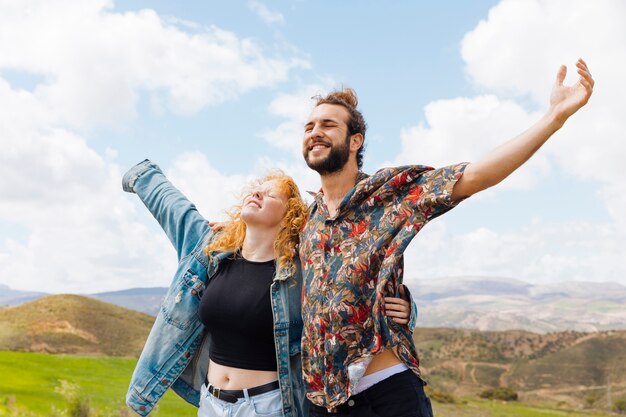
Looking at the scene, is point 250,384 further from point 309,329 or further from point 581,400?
point 581,400

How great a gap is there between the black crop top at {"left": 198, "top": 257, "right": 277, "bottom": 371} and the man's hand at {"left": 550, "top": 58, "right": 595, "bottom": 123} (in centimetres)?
216

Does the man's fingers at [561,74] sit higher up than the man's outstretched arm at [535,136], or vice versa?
the man's fingers at [561,74]

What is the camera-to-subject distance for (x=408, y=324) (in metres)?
3.42

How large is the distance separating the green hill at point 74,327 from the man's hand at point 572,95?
2787cm

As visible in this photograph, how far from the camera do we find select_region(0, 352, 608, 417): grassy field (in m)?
11.0

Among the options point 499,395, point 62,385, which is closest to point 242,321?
point 62,385

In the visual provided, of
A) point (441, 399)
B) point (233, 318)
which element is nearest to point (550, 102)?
point (233, 318)

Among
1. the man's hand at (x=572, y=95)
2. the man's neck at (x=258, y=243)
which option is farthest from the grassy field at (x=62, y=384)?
the man's hand at (x=572, y=95)

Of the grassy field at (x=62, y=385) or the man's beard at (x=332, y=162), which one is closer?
the man's beard at (x=332, y=162)

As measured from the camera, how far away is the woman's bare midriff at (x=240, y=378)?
155 inches

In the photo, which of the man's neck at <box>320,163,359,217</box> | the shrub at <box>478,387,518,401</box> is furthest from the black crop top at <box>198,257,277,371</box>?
the shrub at <box>478,387,518,401</box>

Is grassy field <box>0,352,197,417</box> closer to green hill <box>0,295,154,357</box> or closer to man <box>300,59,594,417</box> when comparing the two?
man <box>300,59,594,417</box>

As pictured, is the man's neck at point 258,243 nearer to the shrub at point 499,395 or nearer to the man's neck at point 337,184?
the man's neck at point 337,184

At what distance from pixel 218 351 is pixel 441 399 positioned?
97.5ft
